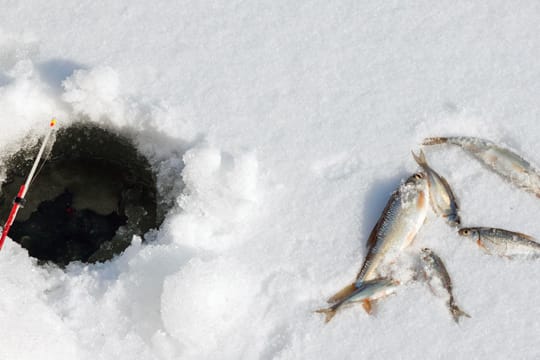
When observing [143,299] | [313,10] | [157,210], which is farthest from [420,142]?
[143,299]

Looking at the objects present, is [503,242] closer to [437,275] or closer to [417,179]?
[437,275]

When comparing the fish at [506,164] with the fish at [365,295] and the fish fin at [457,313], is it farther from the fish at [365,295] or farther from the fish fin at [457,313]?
the fish at [365,295]

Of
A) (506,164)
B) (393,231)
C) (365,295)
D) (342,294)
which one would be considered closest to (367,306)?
(365,295)

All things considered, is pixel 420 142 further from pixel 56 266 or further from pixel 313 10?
pixel 56 266

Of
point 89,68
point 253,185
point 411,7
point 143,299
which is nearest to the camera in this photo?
point 143,299

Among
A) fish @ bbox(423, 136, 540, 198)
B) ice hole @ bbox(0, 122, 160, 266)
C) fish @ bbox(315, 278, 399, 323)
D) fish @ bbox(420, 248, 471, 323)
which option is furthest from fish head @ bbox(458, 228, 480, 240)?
ice hole @ bbox(0, 122, 160, 266)

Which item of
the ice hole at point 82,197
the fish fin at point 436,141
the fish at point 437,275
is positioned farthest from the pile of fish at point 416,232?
the ice hole at point 82,197

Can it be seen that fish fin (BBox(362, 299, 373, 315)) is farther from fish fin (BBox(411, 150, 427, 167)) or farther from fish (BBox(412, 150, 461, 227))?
fish fin (BBox(411, 150, 427, 167))
